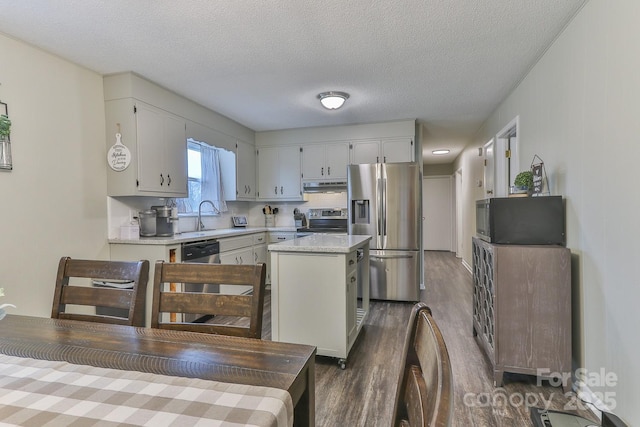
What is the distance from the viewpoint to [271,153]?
5227mm

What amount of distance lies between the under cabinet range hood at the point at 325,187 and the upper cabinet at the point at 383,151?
399mm

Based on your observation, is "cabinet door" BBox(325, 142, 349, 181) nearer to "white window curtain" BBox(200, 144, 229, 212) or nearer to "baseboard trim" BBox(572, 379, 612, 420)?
"white window curtain" BBox(200, 144, 229, 212)

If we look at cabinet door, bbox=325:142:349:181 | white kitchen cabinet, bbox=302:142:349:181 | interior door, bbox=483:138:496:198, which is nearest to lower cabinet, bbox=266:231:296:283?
white kitchen cabinet, bbox=302:142:349:181

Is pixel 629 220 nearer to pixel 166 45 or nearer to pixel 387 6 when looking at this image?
pixel 387 6

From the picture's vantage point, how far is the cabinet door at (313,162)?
4.95 metres

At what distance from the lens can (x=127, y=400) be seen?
2.43 ft

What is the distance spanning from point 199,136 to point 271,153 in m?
1.47

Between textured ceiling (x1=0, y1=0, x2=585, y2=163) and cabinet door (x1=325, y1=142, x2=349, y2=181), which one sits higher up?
textured ceiling (x1=0, y1=0, x2=585, y2=163)

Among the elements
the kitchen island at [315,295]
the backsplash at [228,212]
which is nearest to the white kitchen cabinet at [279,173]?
the backsplash at [228,212]

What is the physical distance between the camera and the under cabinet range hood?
4.93m

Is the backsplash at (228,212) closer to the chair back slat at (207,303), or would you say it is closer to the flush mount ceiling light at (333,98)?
the flush mount ceiling light at (333,98)

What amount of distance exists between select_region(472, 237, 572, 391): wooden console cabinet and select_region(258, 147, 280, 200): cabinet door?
11.8 ft

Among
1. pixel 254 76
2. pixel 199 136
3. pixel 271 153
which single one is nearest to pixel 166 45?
pixel 254 76

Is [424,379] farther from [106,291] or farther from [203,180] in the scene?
[203,180]
